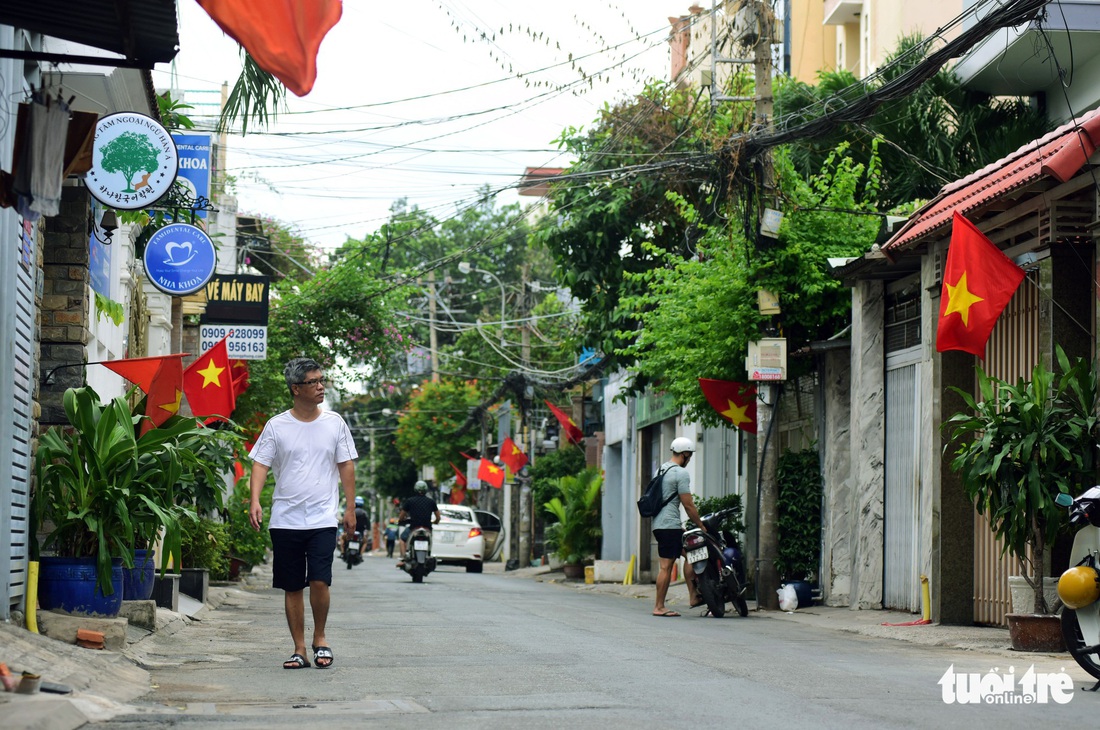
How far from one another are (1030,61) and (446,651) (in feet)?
42.2

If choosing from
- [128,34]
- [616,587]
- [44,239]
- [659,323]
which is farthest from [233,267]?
[128,34]

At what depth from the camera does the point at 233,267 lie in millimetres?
35250

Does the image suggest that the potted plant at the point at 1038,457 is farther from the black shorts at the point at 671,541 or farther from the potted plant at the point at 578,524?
the potted plant at the point at 578,524

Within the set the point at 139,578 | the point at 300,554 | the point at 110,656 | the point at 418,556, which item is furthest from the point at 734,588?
the point at 418,556

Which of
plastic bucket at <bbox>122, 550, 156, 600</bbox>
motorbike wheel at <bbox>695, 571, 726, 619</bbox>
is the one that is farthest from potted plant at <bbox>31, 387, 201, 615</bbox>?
motorbike wheel at <bbox>695, 571, 726, 619</bbox>

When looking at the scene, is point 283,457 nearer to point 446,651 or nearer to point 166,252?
point 446,651

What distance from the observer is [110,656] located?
9.43 meters

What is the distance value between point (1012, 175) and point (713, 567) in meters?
5.64

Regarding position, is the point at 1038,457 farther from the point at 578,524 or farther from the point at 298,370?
the point at 578,524

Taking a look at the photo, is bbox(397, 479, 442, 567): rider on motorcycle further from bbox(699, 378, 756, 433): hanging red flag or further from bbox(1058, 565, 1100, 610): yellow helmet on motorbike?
bbox(1058, 565, 1100, 610): yellow helmet on motorbike

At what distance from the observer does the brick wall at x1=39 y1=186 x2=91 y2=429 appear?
41.7 ft

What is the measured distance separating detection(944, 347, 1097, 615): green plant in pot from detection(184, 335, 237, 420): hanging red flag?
9655mm

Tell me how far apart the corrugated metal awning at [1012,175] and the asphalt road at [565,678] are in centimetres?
382

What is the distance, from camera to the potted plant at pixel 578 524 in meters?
32.7
